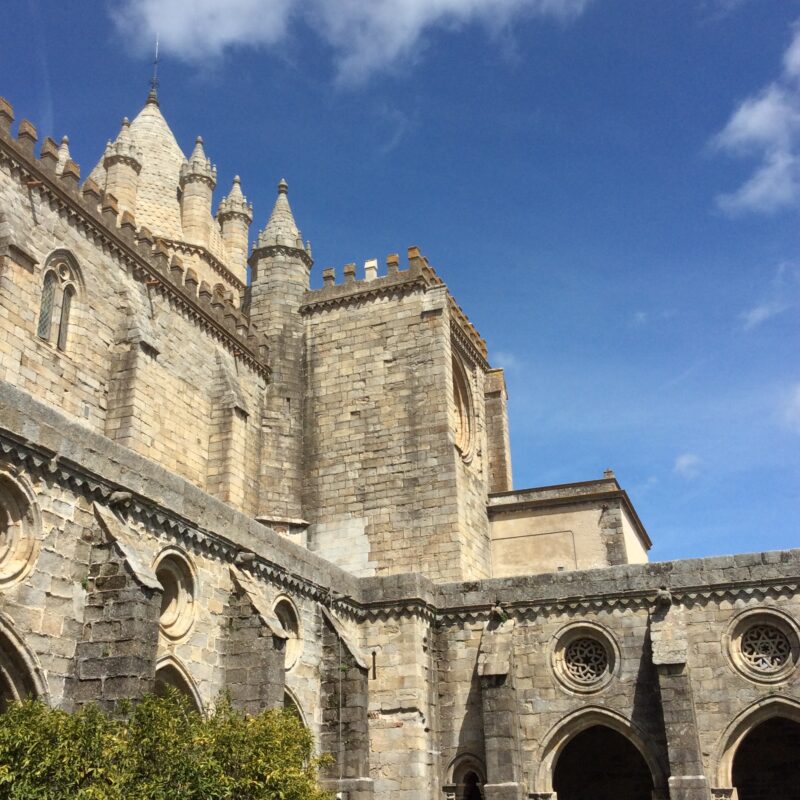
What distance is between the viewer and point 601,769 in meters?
21.1

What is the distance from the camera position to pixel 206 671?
14453 millimetres

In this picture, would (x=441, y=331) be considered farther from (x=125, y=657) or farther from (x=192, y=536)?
(x=125, y=657)

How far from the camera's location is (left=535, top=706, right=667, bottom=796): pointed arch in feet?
58.6

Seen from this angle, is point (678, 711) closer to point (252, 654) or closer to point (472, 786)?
point (472, 786)

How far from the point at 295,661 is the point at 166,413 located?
7.16 m

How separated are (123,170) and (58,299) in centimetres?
1137

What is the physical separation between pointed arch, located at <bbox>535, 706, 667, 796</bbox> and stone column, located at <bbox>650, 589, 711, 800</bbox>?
3.52ft

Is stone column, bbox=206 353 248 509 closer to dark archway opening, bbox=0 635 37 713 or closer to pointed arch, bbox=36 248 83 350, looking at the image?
pointed arch, bbox=36 248 83 350

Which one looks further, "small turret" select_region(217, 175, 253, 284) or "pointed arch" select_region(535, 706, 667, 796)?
"small turret" select_region(217, 175, 253, 284)

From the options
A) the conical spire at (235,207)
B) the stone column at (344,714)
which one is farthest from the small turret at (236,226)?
the stone column at (344,714)

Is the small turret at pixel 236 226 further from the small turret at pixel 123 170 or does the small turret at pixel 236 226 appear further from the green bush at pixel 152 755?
the green bush at pixel 152 755

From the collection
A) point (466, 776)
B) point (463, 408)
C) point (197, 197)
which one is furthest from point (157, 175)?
point (466, 776)

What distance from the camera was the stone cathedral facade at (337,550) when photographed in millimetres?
12320

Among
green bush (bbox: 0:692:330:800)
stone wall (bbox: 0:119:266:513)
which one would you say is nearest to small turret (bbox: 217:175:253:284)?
stone wall (bbox: 0:119:266:513)
